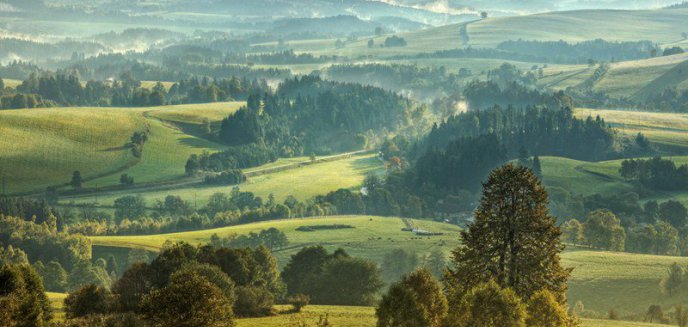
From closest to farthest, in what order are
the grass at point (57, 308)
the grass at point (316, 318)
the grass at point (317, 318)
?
1. the grass at point (316, 318)
2. the grass at point (317, 318)
3. the grass at point (57, 308)

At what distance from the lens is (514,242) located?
7206 cm

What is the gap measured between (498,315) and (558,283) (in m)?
10.9

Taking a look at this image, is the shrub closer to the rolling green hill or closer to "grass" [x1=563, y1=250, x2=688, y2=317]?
the rolling green hill

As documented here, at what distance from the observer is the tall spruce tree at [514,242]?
71.1 meters

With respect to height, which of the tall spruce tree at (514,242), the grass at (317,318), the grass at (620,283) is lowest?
the grass at (620,283)

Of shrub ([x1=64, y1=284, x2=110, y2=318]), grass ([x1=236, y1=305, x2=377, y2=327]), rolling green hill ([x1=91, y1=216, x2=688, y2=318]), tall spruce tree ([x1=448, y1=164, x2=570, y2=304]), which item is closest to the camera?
tall spruce tree ([x1=448, y1=164, x2=570, y2=304])

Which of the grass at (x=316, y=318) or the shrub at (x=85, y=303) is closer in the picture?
the shrub at (x=85, y=303)

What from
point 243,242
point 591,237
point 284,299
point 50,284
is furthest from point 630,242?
point 50,284

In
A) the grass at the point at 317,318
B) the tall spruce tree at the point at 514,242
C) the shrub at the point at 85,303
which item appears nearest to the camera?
the tall spruce tree at the point at 514,242

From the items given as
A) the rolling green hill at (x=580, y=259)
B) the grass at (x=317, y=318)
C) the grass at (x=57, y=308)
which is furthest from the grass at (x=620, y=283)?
the grass at (x=57, y=308)

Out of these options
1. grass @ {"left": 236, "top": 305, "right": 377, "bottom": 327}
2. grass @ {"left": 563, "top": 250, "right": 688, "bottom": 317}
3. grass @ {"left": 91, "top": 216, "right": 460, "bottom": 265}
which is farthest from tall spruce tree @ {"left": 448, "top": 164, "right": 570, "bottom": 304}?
grass @ {"left": 91, "top": 216, "right": 460, "bottom": 265}

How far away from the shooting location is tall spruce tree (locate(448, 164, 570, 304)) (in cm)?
7112

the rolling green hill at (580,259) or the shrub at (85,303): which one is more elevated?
the shrub at (85,303)

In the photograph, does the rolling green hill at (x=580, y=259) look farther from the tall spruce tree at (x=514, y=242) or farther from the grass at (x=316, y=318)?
the grass at (x=316, y=318)
